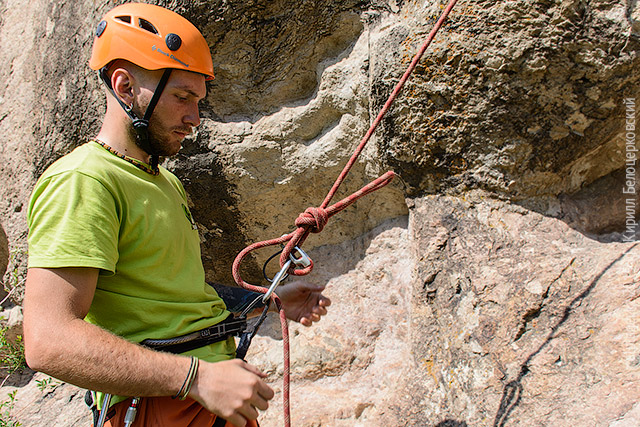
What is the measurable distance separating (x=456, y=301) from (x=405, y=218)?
0.72 meters

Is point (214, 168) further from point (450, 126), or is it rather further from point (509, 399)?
point (509, 399)

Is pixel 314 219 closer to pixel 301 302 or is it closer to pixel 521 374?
pixel 301 302

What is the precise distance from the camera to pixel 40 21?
346 centimetres

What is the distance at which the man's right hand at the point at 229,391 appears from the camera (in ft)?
3.93

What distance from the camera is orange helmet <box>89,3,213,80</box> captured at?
5.13ft

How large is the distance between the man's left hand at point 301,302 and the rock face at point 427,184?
0.67 m

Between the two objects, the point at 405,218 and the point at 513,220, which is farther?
the point at 405,218

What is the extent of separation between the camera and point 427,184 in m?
2.50

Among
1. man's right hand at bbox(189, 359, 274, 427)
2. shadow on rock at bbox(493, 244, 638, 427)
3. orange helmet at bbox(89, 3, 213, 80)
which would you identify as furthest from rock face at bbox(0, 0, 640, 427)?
man's right hand at bbox(189, 359, 274, 427)

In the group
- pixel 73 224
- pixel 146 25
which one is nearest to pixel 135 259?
pixel 73 224

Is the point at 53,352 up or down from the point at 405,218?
up

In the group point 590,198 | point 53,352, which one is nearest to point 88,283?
point 53,352

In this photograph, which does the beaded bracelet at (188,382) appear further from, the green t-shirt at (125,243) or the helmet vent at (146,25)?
the helmet vent at (146,25)

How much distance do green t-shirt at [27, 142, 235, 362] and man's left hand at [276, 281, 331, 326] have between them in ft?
1.08
